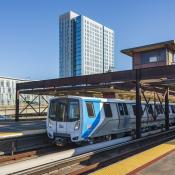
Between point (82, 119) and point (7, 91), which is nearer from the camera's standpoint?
point (82, 119)

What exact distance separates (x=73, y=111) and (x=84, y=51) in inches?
4058

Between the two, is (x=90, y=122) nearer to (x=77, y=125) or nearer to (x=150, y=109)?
(x=77, y=125)

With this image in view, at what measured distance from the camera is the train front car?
1691 centimetres

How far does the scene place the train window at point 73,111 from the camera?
55.7 ft

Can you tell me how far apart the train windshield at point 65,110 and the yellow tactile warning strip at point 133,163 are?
15.4 feet

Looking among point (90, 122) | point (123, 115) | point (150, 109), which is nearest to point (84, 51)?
point (150, 109)

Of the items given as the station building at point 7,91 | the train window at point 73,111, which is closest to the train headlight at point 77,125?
the train window at point 73,111

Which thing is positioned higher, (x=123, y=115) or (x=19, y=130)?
(x=123, y=115)

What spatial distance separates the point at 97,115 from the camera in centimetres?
1812

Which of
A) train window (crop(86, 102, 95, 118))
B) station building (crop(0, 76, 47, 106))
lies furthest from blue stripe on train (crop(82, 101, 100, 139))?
station building (crop(0, 76, 47, 106))

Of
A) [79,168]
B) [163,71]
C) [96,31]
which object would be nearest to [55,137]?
[79,168]

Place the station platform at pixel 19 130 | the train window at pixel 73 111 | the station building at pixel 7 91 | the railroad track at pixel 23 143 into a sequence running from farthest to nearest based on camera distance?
the station building at pixel 7 91 → the station platform at pixel 19 130 → the train window at pixel 73 111 → the railroad track at pixel 23 143

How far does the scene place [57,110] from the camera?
17578mm

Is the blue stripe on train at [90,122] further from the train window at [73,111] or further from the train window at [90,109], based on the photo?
the train window at [73,111]
